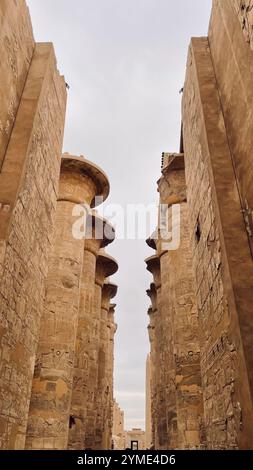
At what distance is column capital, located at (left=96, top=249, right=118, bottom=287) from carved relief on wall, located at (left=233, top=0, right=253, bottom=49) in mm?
13635

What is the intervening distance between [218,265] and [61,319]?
6.76 metres

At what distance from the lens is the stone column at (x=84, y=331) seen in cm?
1162

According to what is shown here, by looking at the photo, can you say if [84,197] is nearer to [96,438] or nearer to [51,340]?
[51,340]

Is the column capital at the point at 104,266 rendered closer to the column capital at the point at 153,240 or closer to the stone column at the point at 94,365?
Answer: the stone column at the point at 94,365

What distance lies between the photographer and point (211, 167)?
4.62 meters

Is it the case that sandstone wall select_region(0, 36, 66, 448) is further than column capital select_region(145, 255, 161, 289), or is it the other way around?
column capital select_region(145, 255, 161, 289)

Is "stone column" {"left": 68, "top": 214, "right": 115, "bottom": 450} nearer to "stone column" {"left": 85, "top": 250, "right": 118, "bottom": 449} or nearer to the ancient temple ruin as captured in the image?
"stone column" {"left": 85, "top": 250, "right": 118, "bottom": 449}

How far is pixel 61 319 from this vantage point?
10219mm

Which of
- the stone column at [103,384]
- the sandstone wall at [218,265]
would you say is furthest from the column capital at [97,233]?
the sandstone wall at [218,265]

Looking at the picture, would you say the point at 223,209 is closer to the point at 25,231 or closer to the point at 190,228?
the point at 190,228

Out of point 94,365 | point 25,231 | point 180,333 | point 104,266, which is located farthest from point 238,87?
point 104,266

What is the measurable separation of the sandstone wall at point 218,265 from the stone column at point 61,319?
5158 millimetres

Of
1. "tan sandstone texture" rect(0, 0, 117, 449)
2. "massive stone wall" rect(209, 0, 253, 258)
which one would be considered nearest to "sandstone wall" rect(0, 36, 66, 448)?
"tan sandstone texture" rect(0, 0, 117, 449)

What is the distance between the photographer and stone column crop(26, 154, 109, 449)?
8.78 metres
